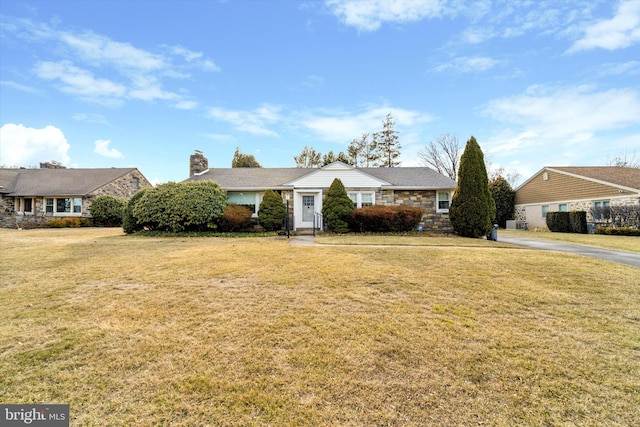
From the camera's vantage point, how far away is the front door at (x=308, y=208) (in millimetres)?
16625

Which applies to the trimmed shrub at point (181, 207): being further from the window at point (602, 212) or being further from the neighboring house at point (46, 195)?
the window at point (602, 212)

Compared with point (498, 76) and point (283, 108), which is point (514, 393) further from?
point (283, 108)

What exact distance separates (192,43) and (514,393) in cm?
1580

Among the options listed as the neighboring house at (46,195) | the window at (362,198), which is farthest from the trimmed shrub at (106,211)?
the window at (362,198)

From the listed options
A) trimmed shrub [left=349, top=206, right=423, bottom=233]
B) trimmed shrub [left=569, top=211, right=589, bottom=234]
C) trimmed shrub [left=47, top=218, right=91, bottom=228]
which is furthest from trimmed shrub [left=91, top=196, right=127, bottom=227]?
trimmed shrub [left=569, top=211, right=589, bottom=234]

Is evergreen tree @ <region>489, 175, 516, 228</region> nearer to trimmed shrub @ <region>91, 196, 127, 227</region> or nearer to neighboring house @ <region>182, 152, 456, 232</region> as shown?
neighboring house @ <region>182, 152, 456, 232</region>

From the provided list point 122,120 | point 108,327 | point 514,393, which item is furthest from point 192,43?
point 514,393

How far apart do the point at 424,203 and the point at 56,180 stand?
31.8 m

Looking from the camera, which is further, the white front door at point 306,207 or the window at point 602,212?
the window at point 602,212

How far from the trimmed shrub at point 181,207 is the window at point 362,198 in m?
7.54

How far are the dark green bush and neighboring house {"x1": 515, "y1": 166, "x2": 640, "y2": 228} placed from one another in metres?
1.30

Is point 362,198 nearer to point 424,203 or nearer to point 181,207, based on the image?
point 424,203

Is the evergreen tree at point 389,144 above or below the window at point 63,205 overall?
above

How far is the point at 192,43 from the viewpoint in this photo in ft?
41.4
